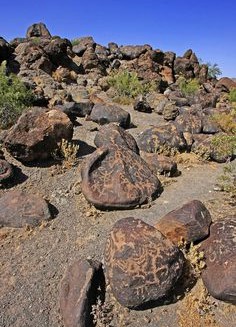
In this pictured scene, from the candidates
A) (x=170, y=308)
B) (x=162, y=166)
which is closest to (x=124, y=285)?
(x=170, y=308)

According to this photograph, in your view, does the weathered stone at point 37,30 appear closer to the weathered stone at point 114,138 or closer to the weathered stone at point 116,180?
the weathered stone at point 114,138

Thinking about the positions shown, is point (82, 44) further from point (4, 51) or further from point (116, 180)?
point (116, 180)

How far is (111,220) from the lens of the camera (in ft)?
22.2

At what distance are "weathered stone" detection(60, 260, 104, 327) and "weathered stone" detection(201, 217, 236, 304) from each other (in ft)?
5.55

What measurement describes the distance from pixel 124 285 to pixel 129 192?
8.16ft

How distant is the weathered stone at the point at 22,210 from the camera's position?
262 inches

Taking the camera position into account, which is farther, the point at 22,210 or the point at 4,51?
the point at 4,51

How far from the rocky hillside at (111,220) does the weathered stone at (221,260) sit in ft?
0.06

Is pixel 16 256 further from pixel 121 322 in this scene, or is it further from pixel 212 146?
pixel 212 146

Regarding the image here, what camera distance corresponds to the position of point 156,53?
2694 centimetres

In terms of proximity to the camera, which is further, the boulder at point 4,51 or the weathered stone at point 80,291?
the boulder at point 4,51

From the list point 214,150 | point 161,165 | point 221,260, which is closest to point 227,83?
point 214,150

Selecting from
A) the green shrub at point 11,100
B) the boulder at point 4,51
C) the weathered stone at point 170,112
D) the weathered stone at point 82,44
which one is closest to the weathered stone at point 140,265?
the green shrub at point 11,100

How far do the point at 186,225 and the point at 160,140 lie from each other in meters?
4.42
